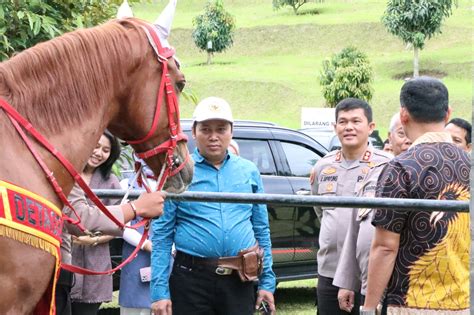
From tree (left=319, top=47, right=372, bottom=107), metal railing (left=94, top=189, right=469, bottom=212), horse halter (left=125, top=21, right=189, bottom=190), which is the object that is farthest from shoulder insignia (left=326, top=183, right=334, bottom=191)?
tree (left=319, top=47, right=372, bottom=107)

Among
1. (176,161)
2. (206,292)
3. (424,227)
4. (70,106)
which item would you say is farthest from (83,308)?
(424,227)

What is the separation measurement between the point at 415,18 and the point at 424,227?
5053 centimetres

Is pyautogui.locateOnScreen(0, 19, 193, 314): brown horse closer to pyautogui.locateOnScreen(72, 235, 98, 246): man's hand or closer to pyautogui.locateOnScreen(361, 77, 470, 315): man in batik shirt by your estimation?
pyautogui.locateOnScreen(361, 77, 470, 315): man in batik shirt

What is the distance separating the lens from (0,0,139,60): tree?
573 centimetres

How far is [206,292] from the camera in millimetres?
4988

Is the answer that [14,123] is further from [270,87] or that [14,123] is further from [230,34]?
[230,34]

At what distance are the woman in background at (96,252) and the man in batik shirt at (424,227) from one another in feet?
7.14

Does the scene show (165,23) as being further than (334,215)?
No

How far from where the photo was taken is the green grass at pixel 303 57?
46.7 meters

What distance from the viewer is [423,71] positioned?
53.1 metres

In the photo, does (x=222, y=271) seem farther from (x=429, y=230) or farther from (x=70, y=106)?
(x=70, y=106)

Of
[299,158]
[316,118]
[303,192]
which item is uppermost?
[316,118]

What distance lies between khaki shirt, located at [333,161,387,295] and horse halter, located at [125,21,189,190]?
147cm

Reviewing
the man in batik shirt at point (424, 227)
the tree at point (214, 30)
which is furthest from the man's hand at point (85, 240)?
the tree at point (214, 30)
